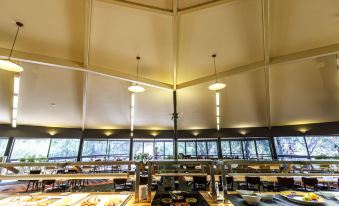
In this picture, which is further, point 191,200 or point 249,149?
point 249,149

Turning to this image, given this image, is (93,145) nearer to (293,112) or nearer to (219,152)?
(219,152)

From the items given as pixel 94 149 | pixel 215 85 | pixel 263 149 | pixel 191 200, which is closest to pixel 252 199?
pixel 191 200

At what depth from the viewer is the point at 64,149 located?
9.77 m

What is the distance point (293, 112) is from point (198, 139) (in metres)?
5.48

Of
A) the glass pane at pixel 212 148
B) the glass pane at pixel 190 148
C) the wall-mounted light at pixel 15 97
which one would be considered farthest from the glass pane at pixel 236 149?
the wall-mounted light at pixel 15 97

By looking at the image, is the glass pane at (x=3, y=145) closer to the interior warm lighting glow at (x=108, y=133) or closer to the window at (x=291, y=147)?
the interior warm lighting glow at (x=108, y=133)

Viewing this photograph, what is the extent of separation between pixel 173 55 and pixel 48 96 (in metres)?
5.55

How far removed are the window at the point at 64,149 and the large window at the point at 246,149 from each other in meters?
8.94

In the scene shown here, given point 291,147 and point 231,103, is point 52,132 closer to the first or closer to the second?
point 231,103

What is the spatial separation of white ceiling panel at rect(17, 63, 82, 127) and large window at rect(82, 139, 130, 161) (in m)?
2.22

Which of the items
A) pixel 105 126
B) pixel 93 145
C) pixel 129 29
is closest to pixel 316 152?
pixel 129 29

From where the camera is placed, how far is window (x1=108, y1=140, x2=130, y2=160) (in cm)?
1082

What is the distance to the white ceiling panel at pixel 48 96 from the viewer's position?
20.1 ft

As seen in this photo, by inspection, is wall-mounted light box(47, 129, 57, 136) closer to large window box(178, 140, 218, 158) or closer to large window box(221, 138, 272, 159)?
large window box(178, 140, 218, 158)
